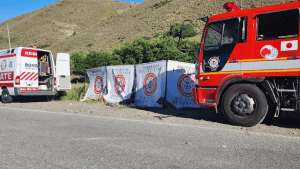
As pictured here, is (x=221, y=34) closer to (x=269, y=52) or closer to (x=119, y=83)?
(x=269, y=52)

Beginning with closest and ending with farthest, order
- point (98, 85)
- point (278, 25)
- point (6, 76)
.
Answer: point (278, 25) < point (6, 76) < point (98, 85)

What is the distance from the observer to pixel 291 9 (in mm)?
5645

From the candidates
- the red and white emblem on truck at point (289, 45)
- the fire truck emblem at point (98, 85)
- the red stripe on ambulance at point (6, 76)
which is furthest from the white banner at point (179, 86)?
the red stripe on ambulance at point (6, 76)

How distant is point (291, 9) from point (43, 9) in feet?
383

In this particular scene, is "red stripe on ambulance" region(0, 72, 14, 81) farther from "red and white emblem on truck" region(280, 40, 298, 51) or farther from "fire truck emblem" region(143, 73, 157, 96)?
"red and white emblem on truck" region(280, 40, 298, 51)

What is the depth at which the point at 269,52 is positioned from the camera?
590cm

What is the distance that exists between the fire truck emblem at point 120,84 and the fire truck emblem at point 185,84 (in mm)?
2850

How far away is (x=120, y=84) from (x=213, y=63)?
6.16 meters

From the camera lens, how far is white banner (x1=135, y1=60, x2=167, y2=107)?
1051 centimetres

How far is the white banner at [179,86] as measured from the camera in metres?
9.98

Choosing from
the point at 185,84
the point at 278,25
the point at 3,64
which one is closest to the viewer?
the point at 278,25

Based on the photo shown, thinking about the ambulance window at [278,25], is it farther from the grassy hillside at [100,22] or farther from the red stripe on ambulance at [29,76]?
the grassy hillside at [100,22]

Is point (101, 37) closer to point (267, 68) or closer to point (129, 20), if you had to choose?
point (129, 20)

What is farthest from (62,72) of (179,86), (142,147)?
(142,147)
